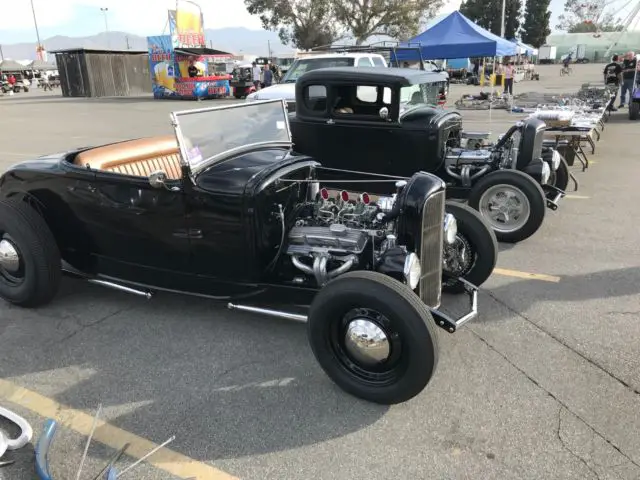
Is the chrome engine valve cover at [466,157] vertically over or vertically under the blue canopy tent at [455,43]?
under

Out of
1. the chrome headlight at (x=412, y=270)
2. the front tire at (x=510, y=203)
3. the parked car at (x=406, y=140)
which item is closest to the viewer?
the chrome headlight at (x=412, y=270)

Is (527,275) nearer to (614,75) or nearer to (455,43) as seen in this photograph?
(455,43)

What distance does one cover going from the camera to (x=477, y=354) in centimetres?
330

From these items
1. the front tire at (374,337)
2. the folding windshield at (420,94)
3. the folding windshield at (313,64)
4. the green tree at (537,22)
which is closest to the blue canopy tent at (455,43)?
the folding windshield at (313,64)

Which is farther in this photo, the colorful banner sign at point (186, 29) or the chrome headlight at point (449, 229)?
the colorful banner sign at point (186, 29)

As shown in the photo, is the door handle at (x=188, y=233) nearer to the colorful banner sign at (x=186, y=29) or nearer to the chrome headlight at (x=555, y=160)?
the chrome headlight at (x=555, y=160)

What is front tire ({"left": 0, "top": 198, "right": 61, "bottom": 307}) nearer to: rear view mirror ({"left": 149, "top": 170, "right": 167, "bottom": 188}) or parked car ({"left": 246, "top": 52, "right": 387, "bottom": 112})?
rear view mirror ({"left": 149, "top": 170, "right": 167, "bottom": 188})

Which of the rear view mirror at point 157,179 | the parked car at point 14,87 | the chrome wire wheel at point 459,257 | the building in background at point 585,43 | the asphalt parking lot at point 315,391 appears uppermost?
the building in background at point 585,43

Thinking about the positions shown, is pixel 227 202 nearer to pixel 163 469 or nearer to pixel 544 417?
pixel 163 469

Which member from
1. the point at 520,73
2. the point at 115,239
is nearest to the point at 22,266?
the point at 115,239

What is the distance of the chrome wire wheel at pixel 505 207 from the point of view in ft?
17.2

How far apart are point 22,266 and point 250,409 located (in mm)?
2309

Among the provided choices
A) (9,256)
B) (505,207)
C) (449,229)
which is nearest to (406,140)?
(505,207)

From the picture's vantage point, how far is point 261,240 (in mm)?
3412
